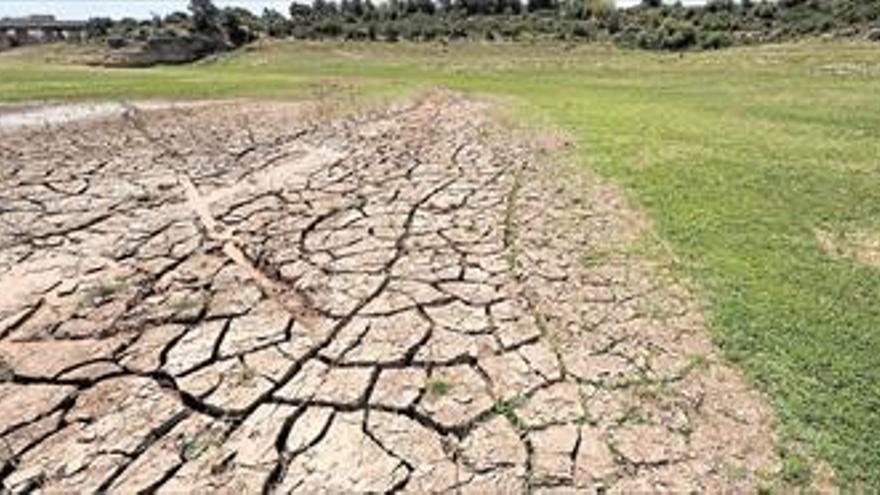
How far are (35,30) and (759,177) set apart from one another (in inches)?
2520

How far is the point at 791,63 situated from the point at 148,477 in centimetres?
2048

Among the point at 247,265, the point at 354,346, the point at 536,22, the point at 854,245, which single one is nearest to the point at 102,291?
the point at 247,265

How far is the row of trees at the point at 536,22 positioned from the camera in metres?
30.1

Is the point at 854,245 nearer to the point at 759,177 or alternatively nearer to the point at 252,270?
the point at 759,177

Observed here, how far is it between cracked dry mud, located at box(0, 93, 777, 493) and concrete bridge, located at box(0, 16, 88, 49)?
167ft

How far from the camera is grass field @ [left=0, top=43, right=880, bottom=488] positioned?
397 cm

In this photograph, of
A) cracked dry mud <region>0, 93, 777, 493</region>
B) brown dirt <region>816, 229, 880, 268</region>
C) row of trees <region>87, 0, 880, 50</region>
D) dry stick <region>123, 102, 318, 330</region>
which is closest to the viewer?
cracked dry mud <region>0, 93, 777, 493</region>

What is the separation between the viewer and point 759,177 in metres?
7.77

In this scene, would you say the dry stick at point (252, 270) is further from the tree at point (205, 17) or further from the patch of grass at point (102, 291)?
the tree at point (205, 17)

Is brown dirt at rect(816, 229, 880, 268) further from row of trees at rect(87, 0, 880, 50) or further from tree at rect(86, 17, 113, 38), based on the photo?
tree at rect(86, 17, 113, 38)

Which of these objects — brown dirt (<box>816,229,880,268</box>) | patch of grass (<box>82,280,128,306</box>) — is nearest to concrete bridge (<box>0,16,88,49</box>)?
patch of grass (<box>82,280,128,306</box>)

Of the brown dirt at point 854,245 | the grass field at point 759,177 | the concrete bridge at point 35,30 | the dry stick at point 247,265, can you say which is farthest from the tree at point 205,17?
the brown dirt at point 854,245

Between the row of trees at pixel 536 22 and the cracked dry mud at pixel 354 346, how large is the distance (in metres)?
24.9

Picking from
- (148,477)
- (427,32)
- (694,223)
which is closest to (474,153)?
(694,223)
